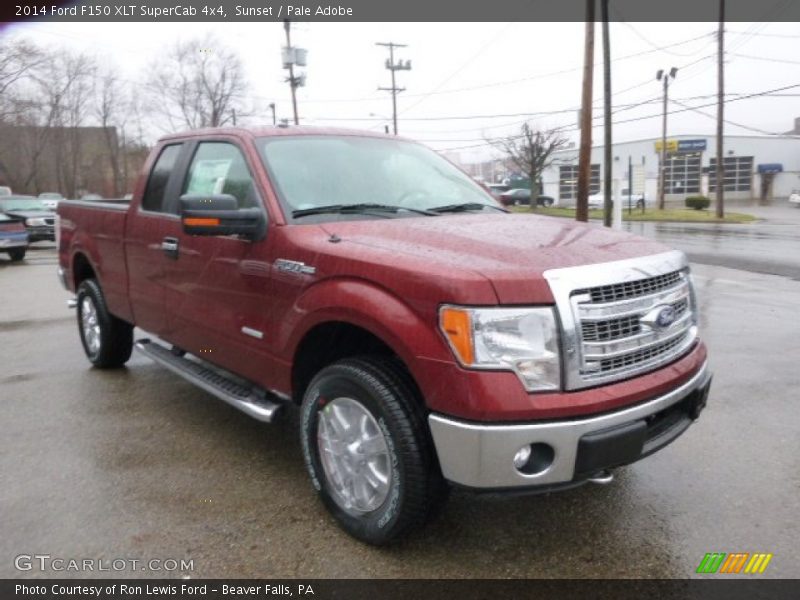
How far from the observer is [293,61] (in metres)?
33.6

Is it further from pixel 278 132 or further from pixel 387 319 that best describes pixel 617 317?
pixel 278 132

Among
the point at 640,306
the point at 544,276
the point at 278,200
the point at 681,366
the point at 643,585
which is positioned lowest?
the point at 643,585

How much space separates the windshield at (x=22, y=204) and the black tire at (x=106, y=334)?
17.8 metres

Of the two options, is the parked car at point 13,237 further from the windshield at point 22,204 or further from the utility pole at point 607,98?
the utility pole at point 607,98

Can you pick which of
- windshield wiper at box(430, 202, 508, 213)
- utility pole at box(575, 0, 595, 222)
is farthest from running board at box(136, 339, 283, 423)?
utility pole at box(575, 0, 595, 222)

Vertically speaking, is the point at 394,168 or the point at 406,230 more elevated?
the point at 394,168

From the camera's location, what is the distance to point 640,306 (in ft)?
8.50

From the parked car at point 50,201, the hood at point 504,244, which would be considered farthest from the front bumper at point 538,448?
the parked car at point 50,201

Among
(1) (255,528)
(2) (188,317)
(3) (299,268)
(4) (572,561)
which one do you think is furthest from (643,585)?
(2) (188,317)

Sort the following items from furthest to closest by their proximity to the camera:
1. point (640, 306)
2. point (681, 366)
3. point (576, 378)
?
1. point (681, 366)
2. point (640, 306)
3. point (576, 378)

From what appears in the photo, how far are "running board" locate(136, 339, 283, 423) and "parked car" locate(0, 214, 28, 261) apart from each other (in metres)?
13.2

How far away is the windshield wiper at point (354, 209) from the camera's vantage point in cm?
327

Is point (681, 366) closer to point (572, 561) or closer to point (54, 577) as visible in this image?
point (572, 561)

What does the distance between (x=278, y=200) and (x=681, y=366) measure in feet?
6.83
